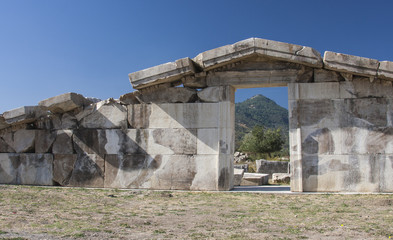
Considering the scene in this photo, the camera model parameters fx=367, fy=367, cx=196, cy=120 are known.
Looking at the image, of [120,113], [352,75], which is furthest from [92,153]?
[352,75]

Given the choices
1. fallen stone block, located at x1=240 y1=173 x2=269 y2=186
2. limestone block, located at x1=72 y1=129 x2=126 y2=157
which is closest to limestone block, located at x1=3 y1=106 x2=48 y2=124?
limestone block, located at x1=72 y1=129 x2=126 y2=157

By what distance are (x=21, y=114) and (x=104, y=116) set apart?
2286 mm

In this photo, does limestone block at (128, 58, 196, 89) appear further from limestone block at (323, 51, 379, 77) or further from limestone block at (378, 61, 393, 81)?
limestone block at (378, 61, 393, 81)

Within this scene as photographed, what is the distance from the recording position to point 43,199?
7.27 m

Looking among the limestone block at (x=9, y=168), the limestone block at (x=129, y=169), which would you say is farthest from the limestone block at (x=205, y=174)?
the limestone block at (x=9, y=168)

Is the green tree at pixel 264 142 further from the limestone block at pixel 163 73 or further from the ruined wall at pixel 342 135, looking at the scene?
the limestone block at pixel 163 73

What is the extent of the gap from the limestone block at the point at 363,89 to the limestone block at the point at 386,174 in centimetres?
142

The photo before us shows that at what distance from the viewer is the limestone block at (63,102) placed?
9398 millimetres

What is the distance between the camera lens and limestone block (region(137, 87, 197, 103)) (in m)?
9.12

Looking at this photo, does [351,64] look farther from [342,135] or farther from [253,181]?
[253,181]

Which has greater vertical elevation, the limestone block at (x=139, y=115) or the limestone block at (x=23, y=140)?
the limestone block at (x=139, y=115)

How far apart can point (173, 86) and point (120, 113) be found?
60.5 inches

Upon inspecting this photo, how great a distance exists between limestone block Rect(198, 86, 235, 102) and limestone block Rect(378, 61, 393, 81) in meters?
3.37

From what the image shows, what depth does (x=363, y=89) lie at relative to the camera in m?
8.45
